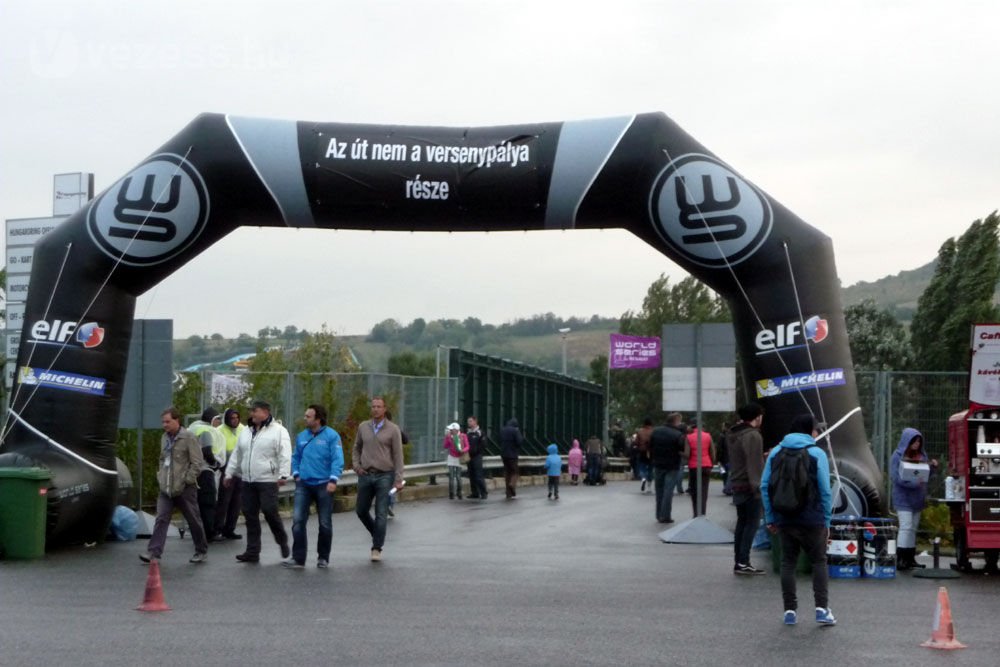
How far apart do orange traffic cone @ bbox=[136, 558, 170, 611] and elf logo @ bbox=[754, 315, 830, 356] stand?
7.97 metres

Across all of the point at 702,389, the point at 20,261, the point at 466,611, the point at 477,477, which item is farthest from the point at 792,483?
the point at 477,477

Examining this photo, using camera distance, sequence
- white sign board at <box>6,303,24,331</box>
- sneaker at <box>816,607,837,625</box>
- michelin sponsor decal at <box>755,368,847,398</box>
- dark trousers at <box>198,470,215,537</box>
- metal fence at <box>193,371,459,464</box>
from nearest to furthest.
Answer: sneaker at <box>816,607,837,625</box> < michelin sponsor decal at <box>755,368,847,398</box> < dark trousers at <box>198,470,215,537</box> < white sign board at <box>6,303,24,331</box> < metal fence at <box>193,371,459,464</box>

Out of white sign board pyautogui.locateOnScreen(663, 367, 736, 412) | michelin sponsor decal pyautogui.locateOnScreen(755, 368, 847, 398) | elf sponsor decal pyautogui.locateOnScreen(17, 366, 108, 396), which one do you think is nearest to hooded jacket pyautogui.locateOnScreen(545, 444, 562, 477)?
white sign board pyautogui.locateOnScreen(663, 367, 736, 412)

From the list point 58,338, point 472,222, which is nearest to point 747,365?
point 472,222

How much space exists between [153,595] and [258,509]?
13.8 feet

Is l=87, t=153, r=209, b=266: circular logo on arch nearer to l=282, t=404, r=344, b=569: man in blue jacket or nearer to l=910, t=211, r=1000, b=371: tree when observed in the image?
l=282, t=404, r=344, b=569: man in blue jacket

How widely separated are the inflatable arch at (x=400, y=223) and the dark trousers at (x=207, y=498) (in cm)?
105

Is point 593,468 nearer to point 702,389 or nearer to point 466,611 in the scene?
point 702,389

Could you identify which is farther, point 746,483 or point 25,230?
point 25,230

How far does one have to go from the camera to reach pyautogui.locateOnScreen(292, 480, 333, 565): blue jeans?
51.3 ft

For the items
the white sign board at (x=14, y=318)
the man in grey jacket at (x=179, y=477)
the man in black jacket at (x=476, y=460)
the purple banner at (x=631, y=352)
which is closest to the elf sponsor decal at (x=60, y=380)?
the man in grey jacket at (x=179, y=477)

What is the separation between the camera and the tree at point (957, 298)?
44.0 meters

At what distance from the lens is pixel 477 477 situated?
31.7 metres

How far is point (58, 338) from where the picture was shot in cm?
1803
